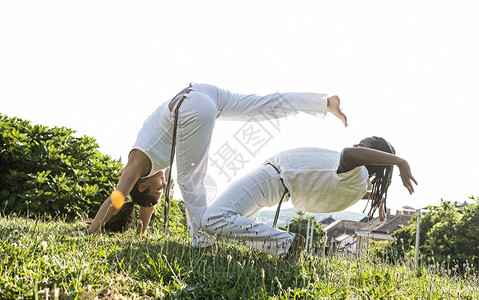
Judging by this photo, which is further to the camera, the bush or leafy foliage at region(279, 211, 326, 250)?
the bush

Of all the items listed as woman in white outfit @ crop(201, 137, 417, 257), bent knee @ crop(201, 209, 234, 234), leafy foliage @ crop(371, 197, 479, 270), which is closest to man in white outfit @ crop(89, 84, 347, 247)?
bent knee @ crop(201, 209, 234, 234)

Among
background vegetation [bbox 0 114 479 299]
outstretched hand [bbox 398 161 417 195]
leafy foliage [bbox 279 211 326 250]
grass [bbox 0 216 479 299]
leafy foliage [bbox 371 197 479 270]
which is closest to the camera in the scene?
grass [bbox 0 216 479 299]

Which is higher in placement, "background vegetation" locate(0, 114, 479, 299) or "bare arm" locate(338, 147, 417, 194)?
"bare arm" locate(338, 147, 417, 194)

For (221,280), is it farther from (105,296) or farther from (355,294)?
(355,294)

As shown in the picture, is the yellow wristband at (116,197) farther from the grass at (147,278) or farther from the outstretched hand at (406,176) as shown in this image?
the outstretched hand at (406,176)

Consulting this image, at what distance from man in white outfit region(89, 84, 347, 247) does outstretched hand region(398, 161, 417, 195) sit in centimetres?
93

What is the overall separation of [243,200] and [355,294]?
3.66 feet

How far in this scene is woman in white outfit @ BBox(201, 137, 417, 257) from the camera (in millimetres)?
3158

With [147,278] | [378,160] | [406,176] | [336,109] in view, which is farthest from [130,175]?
[406,176]

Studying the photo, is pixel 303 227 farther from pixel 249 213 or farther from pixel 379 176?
pixel 249 213

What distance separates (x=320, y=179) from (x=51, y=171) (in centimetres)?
509

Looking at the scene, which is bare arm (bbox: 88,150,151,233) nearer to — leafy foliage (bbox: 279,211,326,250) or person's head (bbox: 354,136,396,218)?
leafy foliage (bbox: 279,211,326,250)

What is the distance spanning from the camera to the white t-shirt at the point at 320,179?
3.28 meters

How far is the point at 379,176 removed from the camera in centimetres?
354
